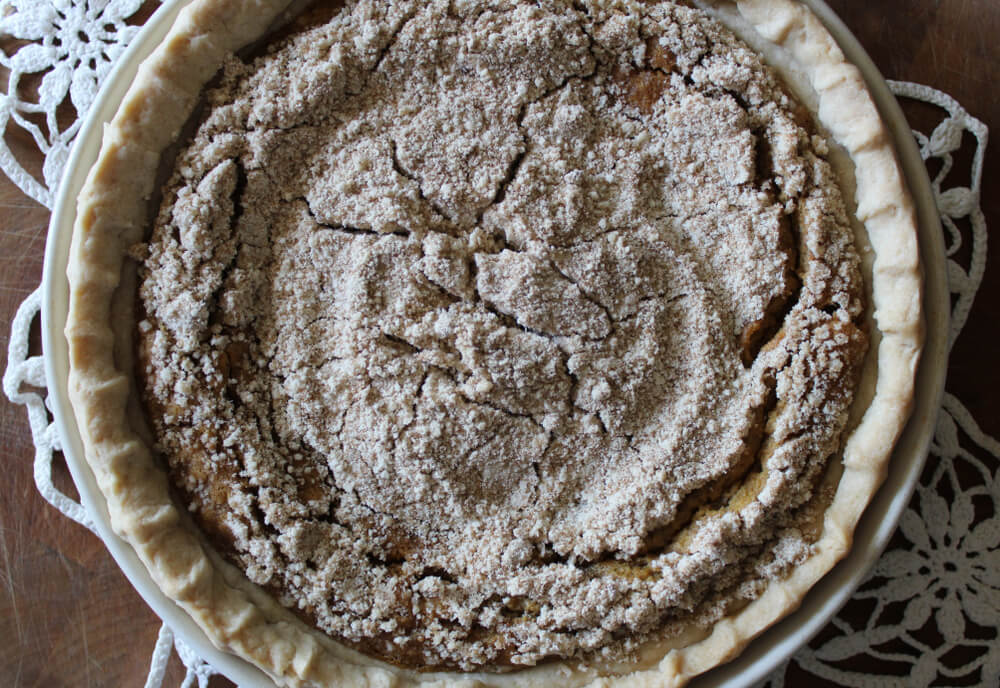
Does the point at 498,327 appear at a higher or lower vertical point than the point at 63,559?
higher

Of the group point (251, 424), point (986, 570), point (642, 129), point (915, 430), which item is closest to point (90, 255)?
point (251, 424)

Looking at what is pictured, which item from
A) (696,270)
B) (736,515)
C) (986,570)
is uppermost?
(696,270)

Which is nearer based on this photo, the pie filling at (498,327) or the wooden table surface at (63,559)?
the pie filling at (498,327)

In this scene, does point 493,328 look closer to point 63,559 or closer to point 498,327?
point 498,327

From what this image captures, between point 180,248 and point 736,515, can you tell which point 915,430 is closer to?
point 736,515

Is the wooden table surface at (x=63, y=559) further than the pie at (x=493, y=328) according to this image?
Yes

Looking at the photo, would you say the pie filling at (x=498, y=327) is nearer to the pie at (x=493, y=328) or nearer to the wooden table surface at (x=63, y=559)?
the pie at (x=493, y=328)

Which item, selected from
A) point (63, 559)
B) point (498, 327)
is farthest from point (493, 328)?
point (63, 559)

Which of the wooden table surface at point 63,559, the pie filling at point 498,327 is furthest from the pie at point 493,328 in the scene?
the wooden table surface at point 63,559
